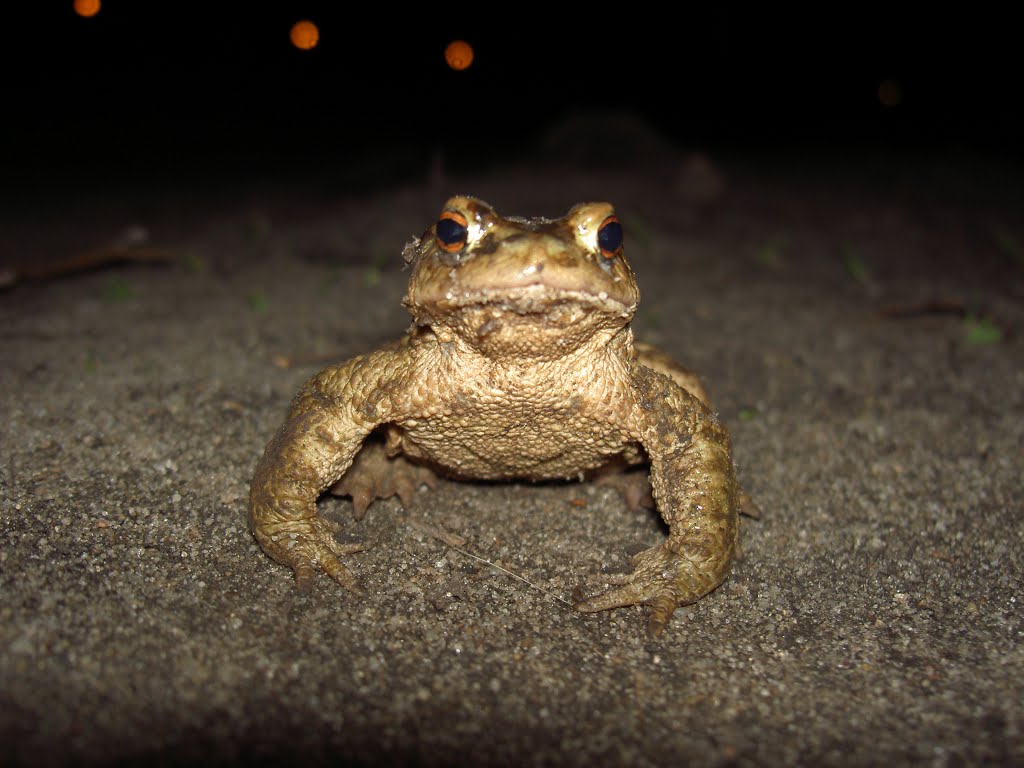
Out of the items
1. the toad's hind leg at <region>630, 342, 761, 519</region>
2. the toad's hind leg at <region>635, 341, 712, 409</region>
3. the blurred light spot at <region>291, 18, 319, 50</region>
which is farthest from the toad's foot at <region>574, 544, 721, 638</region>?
the blurred light spot at <region>291, 18, 319, 50</region>

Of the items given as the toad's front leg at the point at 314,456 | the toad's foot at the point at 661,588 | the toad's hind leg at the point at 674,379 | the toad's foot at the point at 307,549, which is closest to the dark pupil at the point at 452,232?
the toad's front leg at the point at 314,456

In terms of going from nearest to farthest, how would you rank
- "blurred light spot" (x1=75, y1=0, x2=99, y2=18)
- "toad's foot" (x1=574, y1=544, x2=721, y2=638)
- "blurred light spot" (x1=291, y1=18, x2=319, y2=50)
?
"toad's foot" (x1=574, y1=544, x2=721, y2=638)
"blurred light spot" (x1=291, y1=18, x2=319, y2=50)
"blurred light spot" (x1=75, y1=0, x2=99, y2=18)

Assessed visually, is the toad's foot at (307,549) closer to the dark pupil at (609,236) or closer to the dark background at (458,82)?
the dark pupil at (609,236)

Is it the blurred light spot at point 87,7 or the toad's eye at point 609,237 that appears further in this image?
the blurred light spot at point 87,7

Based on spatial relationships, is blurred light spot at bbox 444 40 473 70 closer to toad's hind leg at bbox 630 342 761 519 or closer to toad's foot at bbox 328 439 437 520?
toad's hind leg at bbox 630 342 761 519

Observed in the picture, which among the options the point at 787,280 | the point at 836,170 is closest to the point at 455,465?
the point at 787,280

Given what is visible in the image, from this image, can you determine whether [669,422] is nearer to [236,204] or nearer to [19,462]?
[19,462]
